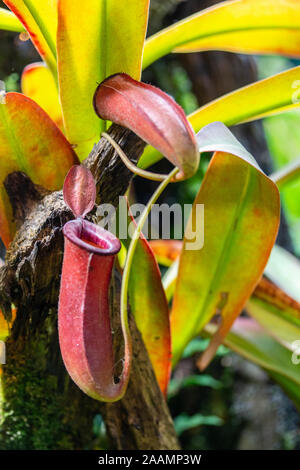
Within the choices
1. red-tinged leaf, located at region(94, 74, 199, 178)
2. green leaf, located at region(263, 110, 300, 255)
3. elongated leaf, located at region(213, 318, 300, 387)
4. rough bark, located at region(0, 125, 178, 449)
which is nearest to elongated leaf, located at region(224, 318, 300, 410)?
elongated leaf, located at region(213, 318, 300, 387)

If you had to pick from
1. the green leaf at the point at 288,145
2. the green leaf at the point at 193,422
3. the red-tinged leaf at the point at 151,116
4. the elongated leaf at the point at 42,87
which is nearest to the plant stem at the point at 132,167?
the red-tinged leaf at the point at 151,116

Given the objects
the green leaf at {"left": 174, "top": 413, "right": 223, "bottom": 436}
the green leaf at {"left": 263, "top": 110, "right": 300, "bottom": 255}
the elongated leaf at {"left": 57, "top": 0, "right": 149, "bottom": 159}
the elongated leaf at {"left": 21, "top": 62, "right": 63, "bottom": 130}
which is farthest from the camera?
the green leaf at {"left": 263, "top": 110, "right": 300, "bottom": 255}

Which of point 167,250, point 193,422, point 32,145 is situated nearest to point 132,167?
point 32,145

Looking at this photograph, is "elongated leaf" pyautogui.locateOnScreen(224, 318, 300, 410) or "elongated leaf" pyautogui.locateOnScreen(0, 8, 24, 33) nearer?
"elongated leaf" pyautogui.locateOnScreen(0, 8, 24, 33)

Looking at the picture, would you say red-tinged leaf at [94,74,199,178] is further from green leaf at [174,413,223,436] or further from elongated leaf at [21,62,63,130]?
green leaf at [174,413,223,436]

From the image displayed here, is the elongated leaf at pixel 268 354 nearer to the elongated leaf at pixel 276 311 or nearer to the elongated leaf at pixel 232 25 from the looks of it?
the elongated leaf at pixel 276 311

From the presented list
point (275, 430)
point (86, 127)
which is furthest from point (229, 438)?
point (86, 127)

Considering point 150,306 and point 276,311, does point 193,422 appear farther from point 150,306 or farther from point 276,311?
point 150,306
